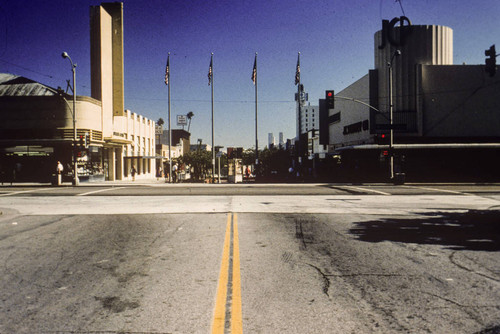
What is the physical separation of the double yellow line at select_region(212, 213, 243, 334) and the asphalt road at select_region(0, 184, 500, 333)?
0.02m

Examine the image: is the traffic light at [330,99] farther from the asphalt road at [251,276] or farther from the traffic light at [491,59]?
the asphalt road at [251,276]

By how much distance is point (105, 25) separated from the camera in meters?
39.1

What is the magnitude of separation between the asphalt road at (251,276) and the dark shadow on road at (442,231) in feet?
0.15

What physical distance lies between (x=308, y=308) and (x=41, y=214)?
453 inches

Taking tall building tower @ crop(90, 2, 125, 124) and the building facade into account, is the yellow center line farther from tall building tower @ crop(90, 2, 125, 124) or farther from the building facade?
tall building tower @ crop(90, 2, 125, 124)

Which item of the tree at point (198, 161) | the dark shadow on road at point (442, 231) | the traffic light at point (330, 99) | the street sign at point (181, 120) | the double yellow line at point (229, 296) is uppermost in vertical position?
the street sign at point (181, 120)

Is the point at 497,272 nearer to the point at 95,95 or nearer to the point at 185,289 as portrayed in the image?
the point at 185,289

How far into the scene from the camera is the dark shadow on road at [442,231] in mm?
8041

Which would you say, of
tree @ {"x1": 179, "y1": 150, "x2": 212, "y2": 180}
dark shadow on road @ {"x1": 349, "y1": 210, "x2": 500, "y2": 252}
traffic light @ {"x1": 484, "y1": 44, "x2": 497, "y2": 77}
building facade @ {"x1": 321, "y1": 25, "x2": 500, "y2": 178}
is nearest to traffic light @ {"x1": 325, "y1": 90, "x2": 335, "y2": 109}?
traffic light @ {"x1": 484, "y1": 44, "x2": 497, "y2": 77}

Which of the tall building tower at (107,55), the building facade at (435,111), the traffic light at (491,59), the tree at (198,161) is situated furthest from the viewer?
the tree at (198,161)

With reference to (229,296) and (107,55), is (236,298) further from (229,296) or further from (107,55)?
(107,55)

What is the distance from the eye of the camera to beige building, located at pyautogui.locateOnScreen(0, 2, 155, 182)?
3553cm

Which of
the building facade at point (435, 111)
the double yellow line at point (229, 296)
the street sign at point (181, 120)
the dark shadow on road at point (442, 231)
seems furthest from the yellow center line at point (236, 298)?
the street sign at point (181, 120)

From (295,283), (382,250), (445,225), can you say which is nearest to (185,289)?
(295,283)
